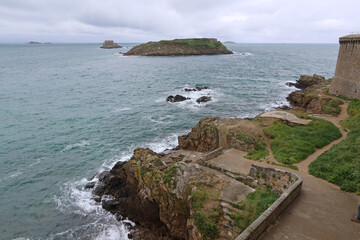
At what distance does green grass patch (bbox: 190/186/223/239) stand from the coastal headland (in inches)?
2.1

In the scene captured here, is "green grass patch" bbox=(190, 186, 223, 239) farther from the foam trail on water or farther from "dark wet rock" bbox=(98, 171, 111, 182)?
"dark wet rock" bbox=(98, 171, 111, 182)

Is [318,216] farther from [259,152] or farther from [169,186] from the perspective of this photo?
[259,152]

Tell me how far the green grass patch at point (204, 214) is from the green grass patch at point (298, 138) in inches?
335

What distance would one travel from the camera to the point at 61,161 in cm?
2977

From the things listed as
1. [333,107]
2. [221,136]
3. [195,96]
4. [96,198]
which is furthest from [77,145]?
[333,107]

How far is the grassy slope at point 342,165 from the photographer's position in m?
15.5

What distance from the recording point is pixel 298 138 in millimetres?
23438

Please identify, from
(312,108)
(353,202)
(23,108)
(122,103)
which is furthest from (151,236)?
(23,108)

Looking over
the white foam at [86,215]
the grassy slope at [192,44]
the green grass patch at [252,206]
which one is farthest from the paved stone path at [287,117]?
the grassy slope at [192,44]

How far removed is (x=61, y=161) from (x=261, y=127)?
24.5 meters

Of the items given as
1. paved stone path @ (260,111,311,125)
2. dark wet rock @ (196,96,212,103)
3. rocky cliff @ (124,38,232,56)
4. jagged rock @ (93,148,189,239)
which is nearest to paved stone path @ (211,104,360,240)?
jagged rock @ (93,148,189,239)

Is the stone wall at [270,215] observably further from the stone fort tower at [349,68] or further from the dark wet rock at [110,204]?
the stone fort tower at [349,68]

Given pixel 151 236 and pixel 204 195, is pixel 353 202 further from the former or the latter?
pixel 151 236

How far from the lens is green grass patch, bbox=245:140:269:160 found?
2128 cm
